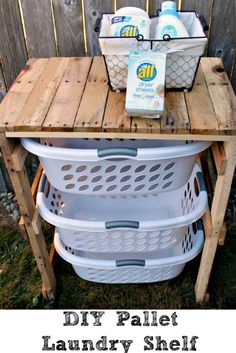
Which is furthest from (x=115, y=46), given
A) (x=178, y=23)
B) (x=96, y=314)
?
(x=96, y=314)

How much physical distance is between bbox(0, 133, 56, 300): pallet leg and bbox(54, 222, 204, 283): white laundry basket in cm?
9

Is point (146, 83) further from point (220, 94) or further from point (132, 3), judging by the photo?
point (132, 3)

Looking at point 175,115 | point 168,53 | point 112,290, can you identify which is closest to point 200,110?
point 175,115

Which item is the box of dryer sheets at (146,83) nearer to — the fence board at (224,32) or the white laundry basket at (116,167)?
the white laundry basket at (116,167)

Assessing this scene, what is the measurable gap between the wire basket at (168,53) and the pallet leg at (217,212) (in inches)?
9.6

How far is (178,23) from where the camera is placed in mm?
1109

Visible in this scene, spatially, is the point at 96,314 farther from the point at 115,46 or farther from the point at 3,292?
the point at 115,46

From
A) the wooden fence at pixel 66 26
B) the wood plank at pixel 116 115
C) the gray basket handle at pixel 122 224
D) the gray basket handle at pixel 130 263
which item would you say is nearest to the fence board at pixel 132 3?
the wooden fence at pixel 66 26

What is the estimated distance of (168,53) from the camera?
106 cm

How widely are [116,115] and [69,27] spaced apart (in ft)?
1.98

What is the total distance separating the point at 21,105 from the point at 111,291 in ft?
2.87

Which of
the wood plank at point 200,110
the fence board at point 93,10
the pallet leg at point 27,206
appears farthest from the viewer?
the fence board at point 93,10

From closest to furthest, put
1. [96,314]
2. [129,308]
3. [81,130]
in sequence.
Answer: [81,130]
[96,314]
[129,308]

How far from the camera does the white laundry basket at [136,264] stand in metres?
1.42
